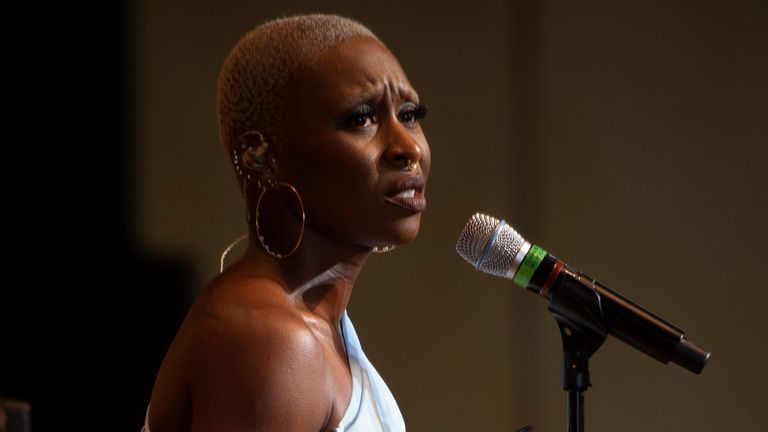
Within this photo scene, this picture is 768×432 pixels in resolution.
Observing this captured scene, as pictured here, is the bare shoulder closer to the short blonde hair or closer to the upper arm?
the upper arm

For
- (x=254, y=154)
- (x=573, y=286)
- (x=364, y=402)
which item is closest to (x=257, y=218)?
(x=254, y=154)

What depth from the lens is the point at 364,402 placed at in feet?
5.87

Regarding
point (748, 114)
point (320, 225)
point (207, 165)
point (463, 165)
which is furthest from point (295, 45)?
point (748, 114)

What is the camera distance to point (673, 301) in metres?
3.65

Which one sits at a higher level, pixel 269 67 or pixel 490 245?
pixel 269 67

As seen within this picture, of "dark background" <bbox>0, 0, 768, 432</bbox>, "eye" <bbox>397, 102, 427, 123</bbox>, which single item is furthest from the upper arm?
"dark background" <bbox>0, 0, 768, 432</bbox>

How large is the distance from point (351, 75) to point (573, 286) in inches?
18.2

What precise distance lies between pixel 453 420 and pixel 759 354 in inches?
37.8

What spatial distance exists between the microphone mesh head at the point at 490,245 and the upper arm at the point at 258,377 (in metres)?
0.31

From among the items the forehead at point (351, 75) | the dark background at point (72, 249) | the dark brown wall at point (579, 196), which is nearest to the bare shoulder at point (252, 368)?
the forehead at point (351, 75)

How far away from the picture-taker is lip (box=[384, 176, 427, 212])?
1.78 m

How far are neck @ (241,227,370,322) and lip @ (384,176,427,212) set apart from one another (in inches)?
4.7

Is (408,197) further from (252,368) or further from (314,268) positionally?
(252,368)

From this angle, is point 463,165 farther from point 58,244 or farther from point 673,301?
point 58,244
